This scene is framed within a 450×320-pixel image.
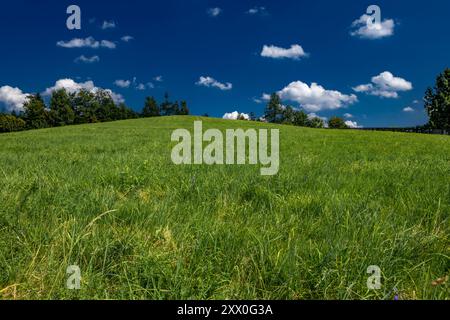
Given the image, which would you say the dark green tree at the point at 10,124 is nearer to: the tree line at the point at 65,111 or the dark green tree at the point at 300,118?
the tree line at the point at 65,111

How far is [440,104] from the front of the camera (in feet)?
241

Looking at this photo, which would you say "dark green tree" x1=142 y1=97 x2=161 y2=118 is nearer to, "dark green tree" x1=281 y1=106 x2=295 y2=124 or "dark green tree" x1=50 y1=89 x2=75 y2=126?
"dark green tree" x1=50 y1=89 x2=75 y2=126

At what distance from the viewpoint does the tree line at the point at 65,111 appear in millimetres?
100444

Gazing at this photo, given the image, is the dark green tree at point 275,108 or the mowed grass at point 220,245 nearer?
the mowed grass at point 220,245

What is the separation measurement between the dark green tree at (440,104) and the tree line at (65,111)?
348 ft

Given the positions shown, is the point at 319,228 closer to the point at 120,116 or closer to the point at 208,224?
the point at 208,224

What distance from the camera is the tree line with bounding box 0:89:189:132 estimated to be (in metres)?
100

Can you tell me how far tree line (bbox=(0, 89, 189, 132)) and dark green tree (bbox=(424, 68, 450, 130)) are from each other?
348 ft

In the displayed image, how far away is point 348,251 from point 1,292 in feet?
7.62

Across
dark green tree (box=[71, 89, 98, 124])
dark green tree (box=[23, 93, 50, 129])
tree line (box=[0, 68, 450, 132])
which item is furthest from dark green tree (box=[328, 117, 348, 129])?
dark green tree (box=[23, 93, 50, 129])

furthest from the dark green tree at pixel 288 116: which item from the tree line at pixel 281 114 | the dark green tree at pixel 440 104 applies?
the dark green tree at pixel 440 104
